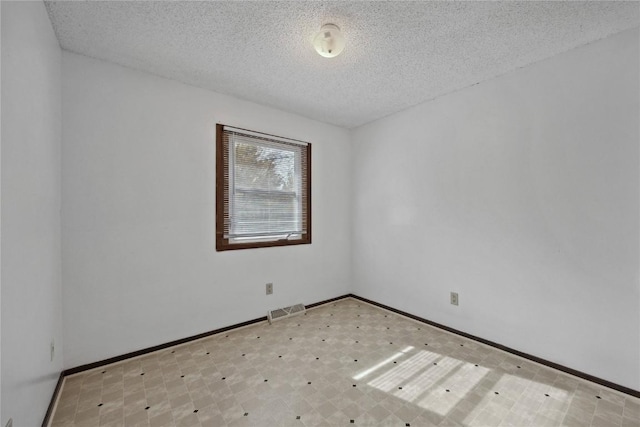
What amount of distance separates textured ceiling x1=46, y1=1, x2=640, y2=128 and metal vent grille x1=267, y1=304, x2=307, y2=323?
8.02 feet

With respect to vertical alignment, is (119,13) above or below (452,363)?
above

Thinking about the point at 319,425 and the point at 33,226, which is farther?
the point at 319,425

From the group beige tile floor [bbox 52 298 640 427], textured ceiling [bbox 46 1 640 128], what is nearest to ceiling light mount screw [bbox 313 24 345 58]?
textured ceiling [bbox 46 1 640 128]

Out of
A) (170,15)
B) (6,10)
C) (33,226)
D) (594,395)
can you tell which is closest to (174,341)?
(33,226)

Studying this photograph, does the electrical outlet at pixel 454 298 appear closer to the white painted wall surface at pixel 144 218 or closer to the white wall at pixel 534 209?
the white wall at pixel 534 209

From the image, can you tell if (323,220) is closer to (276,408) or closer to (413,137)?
(413,137)

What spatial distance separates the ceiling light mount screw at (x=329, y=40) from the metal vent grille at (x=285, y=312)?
104 inches

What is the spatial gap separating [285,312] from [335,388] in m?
1.38

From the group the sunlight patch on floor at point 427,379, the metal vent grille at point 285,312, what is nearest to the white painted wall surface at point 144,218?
the metal vent grille at point 285,312

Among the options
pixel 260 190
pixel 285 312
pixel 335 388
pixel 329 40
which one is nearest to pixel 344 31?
pixel 329 40

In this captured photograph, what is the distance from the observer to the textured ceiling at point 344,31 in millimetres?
1663

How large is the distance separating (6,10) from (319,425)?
252cm

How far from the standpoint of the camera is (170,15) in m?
1.72

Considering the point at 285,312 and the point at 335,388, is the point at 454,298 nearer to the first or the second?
the point at 335,388
